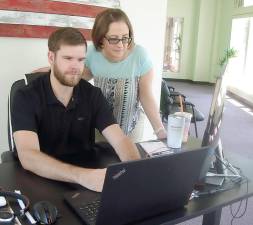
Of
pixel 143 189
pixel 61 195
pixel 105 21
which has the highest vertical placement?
pixel 105 21

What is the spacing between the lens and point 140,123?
2164 mm

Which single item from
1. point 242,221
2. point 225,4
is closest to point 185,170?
point 242,221

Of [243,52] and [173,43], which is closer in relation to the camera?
[243,52]

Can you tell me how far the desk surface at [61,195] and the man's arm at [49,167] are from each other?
0.09ft

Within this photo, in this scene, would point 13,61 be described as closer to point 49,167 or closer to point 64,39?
point 64,39

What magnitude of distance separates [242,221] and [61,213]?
1.96 meters

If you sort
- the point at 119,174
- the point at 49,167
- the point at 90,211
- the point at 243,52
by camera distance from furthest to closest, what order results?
the point at 243,52
the point at 49,167
the point at 90,211
the point at 119,174

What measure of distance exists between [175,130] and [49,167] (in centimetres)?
61

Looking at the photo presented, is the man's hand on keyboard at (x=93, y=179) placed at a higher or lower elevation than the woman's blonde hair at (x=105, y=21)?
lower

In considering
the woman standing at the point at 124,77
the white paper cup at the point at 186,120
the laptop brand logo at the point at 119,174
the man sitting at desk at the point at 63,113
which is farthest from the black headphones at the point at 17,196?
the woman standing at the point at 124,77

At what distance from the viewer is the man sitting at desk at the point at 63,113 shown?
1469 millimetres

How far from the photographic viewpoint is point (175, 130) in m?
1.59

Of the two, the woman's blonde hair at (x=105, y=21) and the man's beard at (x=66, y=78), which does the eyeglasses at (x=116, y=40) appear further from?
the man's beard at (x=66, y=78)

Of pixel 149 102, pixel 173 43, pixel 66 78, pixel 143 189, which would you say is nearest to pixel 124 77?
pixel 149 102
